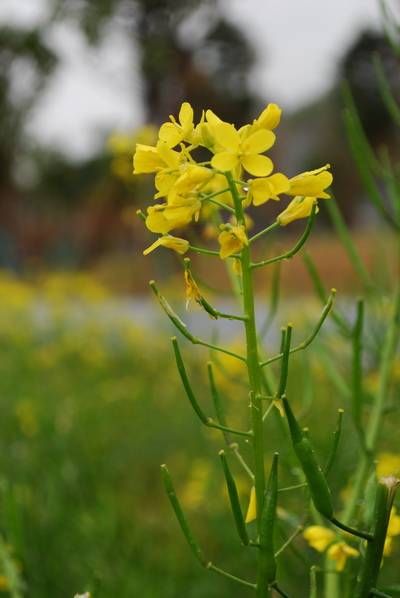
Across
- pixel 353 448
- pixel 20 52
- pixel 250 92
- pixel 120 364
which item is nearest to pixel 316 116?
pixel 250 92

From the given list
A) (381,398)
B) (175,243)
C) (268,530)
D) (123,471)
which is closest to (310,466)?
(268,530)

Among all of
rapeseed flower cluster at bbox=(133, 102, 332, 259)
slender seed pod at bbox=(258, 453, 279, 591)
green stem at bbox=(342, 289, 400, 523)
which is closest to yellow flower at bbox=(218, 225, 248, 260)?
rapeseed flower cluster at bbox=(133, 102, 332, 259)

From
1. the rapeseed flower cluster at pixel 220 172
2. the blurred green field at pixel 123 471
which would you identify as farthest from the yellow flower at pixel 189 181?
the blurred green field at pixel 123 471

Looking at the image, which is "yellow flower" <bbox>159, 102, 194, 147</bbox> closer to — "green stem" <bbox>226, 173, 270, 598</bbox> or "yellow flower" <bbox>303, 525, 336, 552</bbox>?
"green stem" <bbox>226, 173, 270, 598</bbox>

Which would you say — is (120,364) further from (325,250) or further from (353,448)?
(325,250)

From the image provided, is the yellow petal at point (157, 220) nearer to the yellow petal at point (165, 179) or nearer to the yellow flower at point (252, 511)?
the yellow petal at point (165, 179)

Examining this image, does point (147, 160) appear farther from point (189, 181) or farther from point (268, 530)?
point (268, 530)
